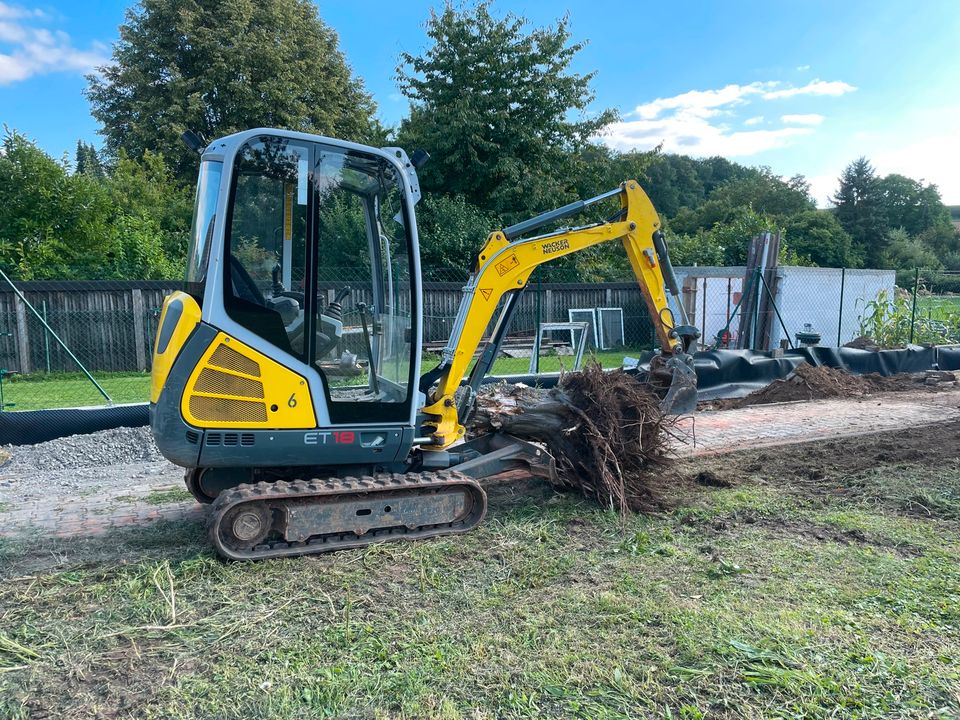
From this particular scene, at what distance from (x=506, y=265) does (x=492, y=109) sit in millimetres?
17010

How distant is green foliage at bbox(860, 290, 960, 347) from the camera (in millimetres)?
14180

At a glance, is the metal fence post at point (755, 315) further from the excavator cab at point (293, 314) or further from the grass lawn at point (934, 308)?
the excavator cab at point (293, 314)

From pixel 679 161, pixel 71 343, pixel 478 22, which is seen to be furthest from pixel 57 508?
pixel 679 161

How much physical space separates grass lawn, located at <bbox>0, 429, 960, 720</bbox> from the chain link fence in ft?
20.3

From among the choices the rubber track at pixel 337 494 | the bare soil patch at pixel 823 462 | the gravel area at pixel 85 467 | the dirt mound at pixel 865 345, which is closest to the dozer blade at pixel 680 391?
the bare soil patch at pixel 823 462

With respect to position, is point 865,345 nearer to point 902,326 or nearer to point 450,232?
point 902,326

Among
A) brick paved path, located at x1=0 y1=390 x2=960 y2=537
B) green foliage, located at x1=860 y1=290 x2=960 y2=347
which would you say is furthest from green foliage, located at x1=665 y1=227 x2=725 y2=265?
brick paved path, located at x1=0 y1=390 x2=960 y2=537

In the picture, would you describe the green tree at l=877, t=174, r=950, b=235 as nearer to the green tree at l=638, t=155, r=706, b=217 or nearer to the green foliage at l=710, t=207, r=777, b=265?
the green tree at l=638, t=155, r=706, b=217

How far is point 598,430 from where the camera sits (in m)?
5.46

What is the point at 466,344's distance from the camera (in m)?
5.40

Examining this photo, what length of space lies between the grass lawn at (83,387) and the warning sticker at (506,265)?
8.12 feet

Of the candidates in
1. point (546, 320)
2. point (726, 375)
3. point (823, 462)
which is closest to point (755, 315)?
point (726, 375)

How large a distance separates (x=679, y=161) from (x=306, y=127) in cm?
5274

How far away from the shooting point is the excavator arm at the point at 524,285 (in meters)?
5.38
